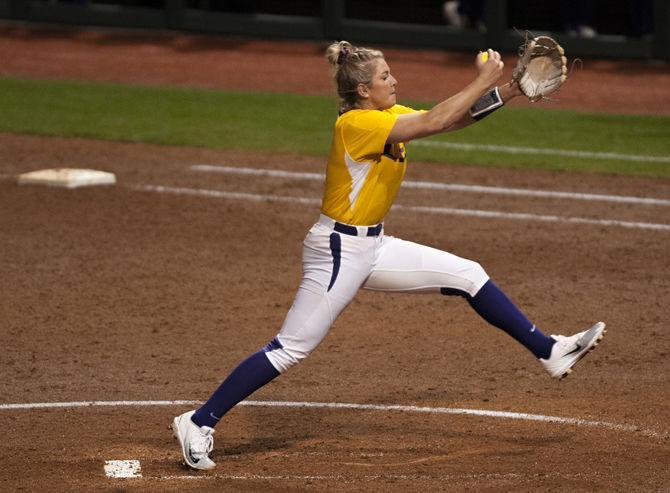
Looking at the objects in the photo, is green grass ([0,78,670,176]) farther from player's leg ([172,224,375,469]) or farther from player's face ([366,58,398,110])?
player's leg ([172,224,375,469])

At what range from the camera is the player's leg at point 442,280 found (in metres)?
5.31

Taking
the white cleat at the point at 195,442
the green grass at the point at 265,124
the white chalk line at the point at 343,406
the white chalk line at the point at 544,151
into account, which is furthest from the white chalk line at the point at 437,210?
the white cleat at the point at 195,442

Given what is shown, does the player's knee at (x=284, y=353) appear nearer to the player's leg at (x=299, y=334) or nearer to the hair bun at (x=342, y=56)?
the player's leg at (x=299, y=334)

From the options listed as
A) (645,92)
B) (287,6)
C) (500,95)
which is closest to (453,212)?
(500,95)

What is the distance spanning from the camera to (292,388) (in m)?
6.41

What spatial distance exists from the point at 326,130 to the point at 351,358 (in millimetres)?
7477

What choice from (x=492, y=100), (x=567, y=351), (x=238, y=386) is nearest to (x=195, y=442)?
(x=238, y=386)

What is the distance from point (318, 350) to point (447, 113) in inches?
98.1

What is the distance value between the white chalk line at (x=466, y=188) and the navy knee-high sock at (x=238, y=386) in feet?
20.8

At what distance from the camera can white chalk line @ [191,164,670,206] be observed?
35.9 ft

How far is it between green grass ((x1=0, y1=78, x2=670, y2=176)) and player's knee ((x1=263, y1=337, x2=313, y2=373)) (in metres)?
7.61

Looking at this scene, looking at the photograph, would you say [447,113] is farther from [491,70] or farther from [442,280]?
[442,280]

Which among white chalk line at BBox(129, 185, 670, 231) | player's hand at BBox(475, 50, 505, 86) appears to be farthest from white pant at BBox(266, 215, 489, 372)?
white chalk line at BBox(129, 185, 670, 231)

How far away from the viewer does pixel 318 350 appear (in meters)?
7.10
